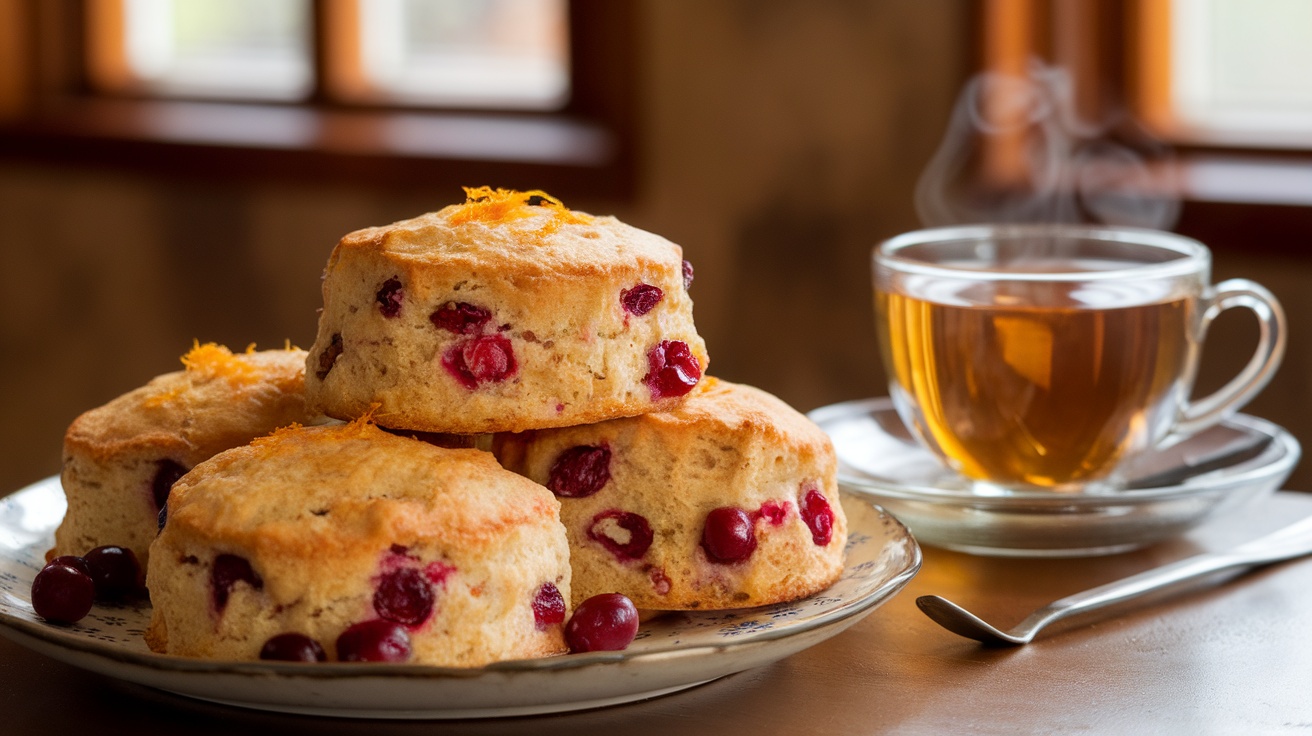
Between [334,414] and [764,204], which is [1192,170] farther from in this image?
[334,414]

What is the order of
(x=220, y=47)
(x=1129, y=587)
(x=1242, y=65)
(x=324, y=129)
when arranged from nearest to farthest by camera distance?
(x=1129, y=587) → (x=1242, y=65) → (x=324, y=129) → (x=220, y=47)

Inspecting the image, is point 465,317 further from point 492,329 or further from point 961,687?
point 961,687

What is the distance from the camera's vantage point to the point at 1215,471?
153 cm

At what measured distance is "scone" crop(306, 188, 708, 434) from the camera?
1.10 meters

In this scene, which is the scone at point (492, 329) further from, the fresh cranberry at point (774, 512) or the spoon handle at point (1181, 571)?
the spoon handle at point (1181, 571)

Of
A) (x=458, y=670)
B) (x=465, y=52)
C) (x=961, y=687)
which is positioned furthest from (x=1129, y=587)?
(x=465, y=52)

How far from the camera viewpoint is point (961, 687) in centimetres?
104

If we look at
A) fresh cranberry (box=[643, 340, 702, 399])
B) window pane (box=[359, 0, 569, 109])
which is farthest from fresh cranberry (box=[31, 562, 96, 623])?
window pane (box=[359, 0, 569, 109])

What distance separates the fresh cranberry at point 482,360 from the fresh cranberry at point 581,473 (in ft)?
0.29

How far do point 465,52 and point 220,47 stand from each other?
80 cm

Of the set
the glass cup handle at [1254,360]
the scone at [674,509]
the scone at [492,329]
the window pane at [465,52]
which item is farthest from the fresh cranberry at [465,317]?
the window pane at [465,52]

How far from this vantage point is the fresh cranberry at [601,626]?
39.5 inches

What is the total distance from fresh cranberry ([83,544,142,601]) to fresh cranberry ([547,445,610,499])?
33 cm

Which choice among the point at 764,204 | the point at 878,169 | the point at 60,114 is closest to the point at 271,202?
the point at 60,114
